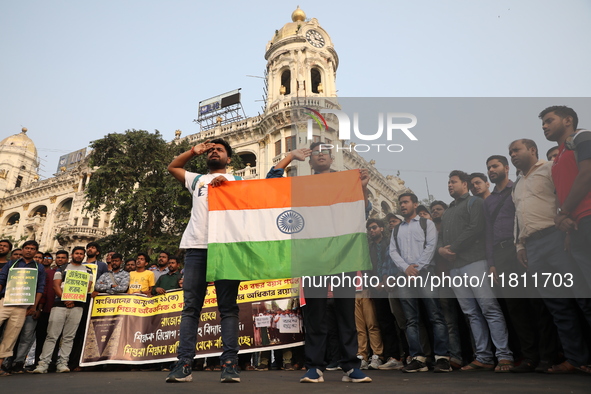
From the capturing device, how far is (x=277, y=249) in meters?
4.45

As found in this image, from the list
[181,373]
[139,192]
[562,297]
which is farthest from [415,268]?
[139,192]

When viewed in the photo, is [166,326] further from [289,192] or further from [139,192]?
[139,192]

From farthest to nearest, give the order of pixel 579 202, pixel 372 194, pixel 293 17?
pixel 293 17 → pixel 372 194 → pixel 579 202

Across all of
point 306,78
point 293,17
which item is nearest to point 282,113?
point 306,78

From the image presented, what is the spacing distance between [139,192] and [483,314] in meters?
19.2

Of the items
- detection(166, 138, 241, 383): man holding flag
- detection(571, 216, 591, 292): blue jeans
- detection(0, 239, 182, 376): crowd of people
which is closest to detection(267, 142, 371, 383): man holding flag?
detection(166, 138, 241, 383): man holding flag

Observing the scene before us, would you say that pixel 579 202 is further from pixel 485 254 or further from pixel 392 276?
pixel 392 276

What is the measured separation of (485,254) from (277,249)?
96.4 inches

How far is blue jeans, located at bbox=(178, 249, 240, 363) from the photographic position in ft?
12.4

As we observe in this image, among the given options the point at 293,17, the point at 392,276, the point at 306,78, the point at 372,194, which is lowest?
the point at 392,276

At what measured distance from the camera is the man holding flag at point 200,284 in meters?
3.73

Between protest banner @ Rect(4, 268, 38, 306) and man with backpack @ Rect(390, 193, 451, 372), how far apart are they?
17.0 feet

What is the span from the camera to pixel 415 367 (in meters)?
5.05

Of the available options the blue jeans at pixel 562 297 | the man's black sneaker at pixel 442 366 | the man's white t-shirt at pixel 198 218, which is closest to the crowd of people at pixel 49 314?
the man's white t-shirt at pixel 198 218
